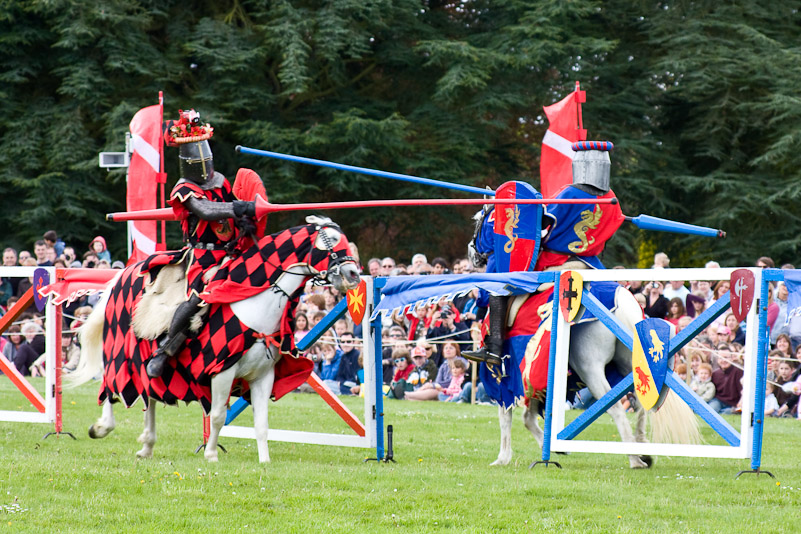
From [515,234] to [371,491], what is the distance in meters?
2.78

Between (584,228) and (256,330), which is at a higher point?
(584,228)

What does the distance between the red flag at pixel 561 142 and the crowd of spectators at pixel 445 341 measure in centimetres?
273

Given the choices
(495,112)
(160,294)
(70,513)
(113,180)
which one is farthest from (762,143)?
(70,513)

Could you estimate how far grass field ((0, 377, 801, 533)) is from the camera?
7172mm

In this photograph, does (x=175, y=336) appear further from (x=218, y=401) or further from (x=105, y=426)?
(x=105, y=426)

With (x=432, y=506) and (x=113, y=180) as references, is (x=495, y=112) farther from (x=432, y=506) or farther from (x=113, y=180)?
(x=432, y=506)

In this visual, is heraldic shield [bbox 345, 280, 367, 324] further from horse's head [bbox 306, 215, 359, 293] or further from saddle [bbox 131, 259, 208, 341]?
saddle [bbox 131, 259, 208, 341]

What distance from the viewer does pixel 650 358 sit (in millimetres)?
8992

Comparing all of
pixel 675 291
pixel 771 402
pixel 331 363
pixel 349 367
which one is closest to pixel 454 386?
pixel 349 367

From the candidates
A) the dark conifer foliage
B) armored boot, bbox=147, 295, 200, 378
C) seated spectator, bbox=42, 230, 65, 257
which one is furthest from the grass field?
the dark conifer foliage

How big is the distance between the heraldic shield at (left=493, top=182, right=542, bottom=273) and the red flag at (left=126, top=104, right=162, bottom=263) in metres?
3.40

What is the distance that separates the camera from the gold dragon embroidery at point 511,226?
10.0 m

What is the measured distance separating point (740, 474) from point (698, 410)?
24.2 inches

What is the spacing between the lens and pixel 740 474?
29.1ft
